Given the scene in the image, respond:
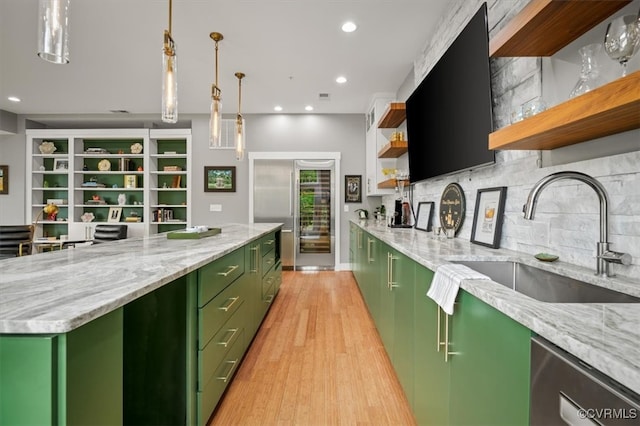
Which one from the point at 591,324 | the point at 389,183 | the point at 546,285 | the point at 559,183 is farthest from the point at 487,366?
the point at 389,183

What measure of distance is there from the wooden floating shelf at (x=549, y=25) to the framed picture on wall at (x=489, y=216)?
762 mm

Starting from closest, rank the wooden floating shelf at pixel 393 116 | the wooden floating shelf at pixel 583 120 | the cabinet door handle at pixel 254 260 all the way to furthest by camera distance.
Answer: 1. the wooden floating shelf at pixel 583 120
2. the cabinet door handle at pixel 254 260
3. the wooden floating shelf at pixel 393 116

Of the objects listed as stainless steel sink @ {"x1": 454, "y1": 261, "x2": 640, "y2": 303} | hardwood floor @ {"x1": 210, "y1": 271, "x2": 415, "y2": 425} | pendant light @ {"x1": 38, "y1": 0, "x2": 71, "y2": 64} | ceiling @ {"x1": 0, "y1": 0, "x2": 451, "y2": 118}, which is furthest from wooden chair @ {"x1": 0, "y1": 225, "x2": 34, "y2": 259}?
stainless steel sink @ {"x1": 454, "y1": 261, "x2": 640, "y2": 303}

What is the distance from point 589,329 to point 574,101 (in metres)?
0.73

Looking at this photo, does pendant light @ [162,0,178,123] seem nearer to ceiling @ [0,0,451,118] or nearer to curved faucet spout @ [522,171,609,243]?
ceiling @ [0,0,451,118]

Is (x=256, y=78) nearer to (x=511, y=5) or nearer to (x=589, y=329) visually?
(x=511, y=5)

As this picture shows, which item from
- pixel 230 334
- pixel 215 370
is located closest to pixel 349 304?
pixel 230 334

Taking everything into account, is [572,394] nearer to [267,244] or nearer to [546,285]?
[546,285]

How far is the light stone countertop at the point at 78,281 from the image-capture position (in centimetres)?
69

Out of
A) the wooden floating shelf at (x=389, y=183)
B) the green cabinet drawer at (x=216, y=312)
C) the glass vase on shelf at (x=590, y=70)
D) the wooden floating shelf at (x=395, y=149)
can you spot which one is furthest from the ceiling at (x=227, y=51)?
the green cabinet drawer at (x=216, y=312)

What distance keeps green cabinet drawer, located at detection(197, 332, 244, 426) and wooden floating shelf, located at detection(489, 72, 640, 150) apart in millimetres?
1814

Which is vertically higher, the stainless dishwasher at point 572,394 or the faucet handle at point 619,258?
the faucet handle at point 619,258

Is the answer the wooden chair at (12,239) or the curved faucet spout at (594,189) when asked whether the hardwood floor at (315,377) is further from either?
the wooden chair at (12,239)

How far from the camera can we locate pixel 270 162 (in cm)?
600
